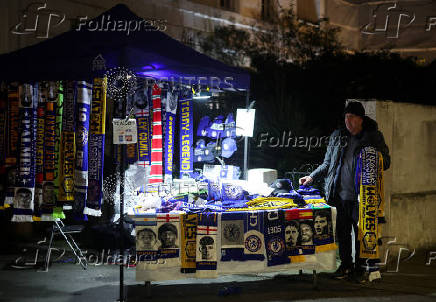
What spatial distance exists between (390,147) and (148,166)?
417 centimetres

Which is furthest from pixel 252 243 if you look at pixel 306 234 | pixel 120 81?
pixel 120 81

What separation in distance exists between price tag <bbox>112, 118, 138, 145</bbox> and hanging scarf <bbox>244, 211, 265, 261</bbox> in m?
1.71

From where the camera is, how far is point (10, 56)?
6.78 m

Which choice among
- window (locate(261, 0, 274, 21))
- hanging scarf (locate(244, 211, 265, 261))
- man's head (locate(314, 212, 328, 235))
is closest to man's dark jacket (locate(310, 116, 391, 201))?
man's head (locate(314, 212, 328, 235))

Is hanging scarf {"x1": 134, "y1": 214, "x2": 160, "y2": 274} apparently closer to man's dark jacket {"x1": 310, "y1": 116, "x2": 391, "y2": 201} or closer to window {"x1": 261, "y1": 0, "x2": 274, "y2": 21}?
man's dark jacket {"x1": 310, "y1": 116, "x2": 391, "y2": 201}

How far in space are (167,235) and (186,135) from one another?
12.4 ft

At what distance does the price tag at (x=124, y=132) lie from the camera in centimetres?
541

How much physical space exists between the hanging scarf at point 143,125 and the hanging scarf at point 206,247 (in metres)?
3.07

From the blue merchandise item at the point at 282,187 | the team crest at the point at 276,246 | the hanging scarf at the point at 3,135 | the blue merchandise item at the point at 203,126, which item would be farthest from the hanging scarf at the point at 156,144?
the team crest at the point at 276,246

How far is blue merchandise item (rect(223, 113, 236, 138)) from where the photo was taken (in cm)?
923

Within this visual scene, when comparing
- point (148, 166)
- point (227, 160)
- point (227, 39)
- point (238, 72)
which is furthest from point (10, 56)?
point (227, 39)

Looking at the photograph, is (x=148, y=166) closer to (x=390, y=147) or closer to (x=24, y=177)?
(x=24, y=177)

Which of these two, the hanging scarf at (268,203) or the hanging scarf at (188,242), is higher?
the hanging scarf at (268,203)

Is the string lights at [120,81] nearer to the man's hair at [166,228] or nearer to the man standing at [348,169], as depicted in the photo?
the man's hair at [166,228]
